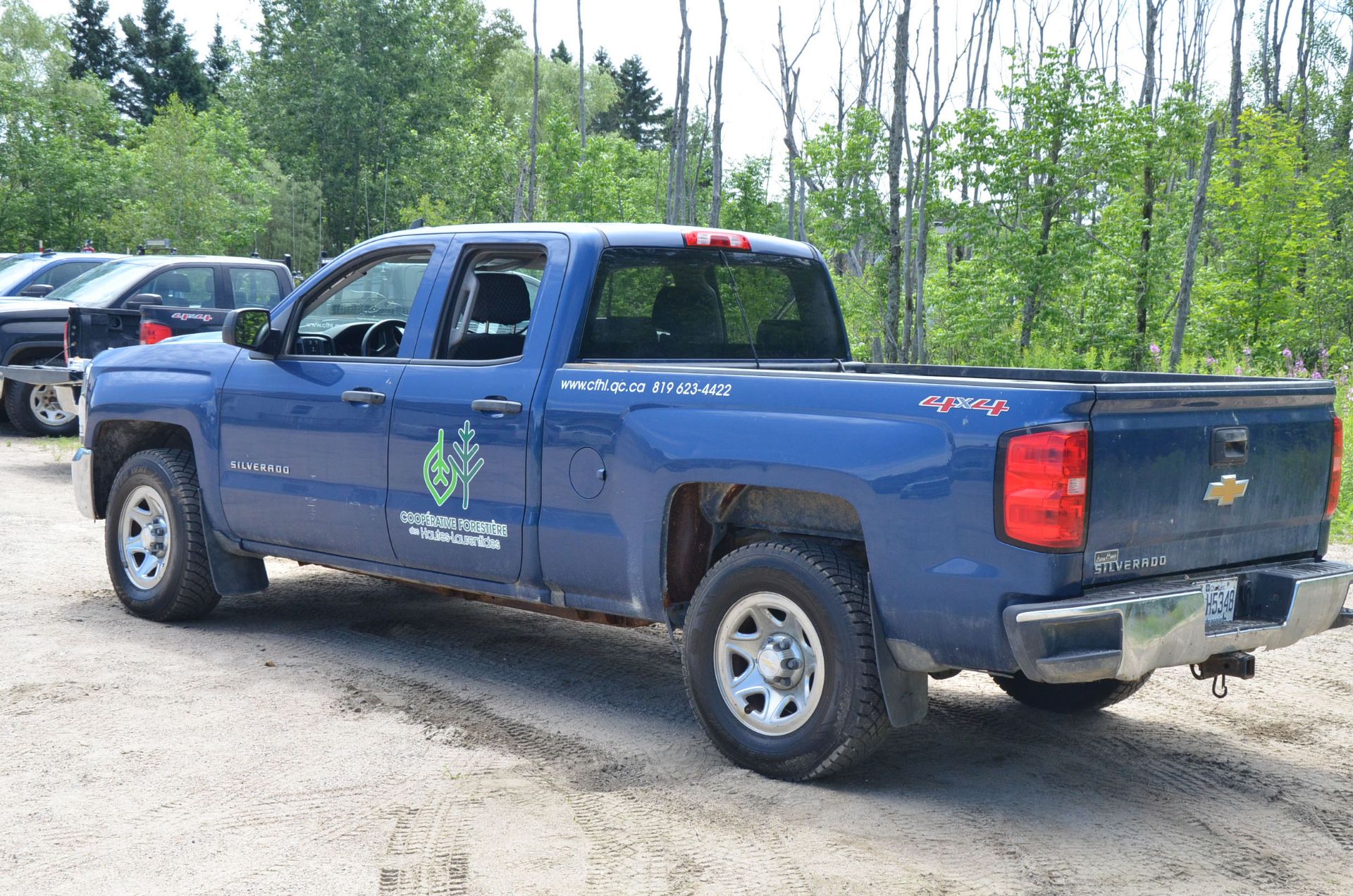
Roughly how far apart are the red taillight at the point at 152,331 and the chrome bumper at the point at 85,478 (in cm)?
618

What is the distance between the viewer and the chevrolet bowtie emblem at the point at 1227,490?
4441 mm

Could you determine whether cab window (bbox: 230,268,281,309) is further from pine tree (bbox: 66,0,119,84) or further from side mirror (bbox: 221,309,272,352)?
pine tree (bbox: 66,0,119,84)

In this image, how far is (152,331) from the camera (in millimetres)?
13281

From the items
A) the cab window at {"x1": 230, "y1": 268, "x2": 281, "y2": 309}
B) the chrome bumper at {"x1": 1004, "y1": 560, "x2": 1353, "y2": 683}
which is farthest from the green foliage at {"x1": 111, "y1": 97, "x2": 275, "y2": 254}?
the chrome bumper at {"x1": 1004, "y1": 560, "x2": 1353, "y2": 683}

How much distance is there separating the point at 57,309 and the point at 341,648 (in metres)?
10.4

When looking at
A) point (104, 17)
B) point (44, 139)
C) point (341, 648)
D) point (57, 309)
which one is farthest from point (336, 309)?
point (104, 17)

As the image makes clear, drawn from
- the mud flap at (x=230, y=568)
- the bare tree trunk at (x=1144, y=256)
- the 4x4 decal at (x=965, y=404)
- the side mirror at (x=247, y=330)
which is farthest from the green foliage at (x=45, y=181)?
the 4x4 decal at (x=965, y=404)

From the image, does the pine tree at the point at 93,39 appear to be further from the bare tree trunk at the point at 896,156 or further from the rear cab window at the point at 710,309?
the rear cab window at the point at 710,309

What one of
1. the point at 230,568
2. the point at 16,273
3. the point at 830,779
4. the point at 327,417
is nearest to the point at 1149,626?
the point at 830,779

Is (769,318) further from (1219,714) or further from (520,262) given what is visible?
(1219,714)

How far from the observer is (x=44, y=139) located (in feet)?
119

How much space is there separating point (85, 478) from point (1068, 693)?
5.29 meters

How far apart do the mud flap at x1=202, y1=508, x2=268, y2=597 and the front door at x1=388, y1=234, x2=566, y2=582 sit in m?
1.38

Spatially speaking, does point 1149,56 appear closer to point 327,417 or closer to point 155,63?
point 327,417
